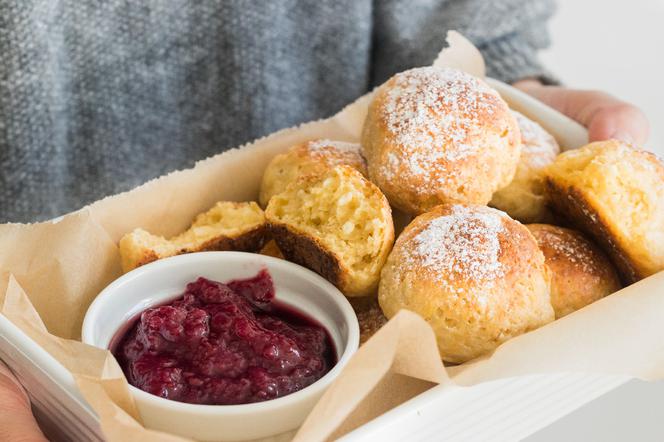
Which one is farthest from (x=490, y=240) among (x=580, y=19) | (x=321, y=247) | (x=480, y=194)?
(x=580, y=19)

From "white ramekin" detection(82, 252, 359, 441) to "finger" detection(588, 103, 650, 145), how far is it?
72 centimetres

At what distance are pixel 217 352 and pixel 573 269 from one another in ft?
1.94

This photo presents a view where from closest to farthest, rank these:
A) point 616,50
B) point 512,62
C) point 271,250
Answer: point 271,250 → point 512,62 → point 616,50

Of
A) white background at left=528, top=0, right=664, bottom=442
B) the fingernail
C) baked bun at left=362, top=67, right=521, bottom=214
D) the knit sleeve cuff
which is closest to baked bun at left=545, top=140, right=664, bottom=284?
baked bun at left=362, top=67, right=521, bottom=214

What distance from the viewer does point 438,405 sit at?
104 cm

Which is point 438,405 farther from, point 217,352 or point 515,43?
point 515,43

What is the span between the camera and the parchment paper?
967 mm

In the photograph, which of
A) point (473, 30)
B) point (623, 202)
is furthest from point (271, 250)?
point (473, 30)

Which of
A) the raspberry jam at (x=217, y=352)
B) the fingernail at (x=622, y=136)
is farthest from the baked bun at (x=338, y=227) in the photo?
the fingernail at (x=622, y=136)

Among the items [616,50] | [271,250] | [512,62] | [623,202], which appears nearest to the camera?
[623,202]

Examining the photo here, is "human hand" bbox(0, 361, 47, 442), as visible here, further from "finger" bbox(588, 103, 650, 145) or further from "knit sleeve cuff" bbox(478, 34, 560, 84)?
"knit sleeve cuff" bbox(478, 34, 560, 84)

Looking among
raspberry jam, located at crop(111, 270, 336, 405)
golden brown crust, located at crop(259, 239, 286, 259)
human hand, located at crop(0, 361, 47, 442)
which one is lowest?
human hand, located at crop(0, 361, 47, 442)

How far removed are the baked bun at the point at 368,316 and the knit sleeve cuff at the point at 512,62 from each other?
3.60 ft

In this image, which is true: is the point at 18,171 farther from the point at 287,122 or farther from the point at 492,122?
the point at 492,122
